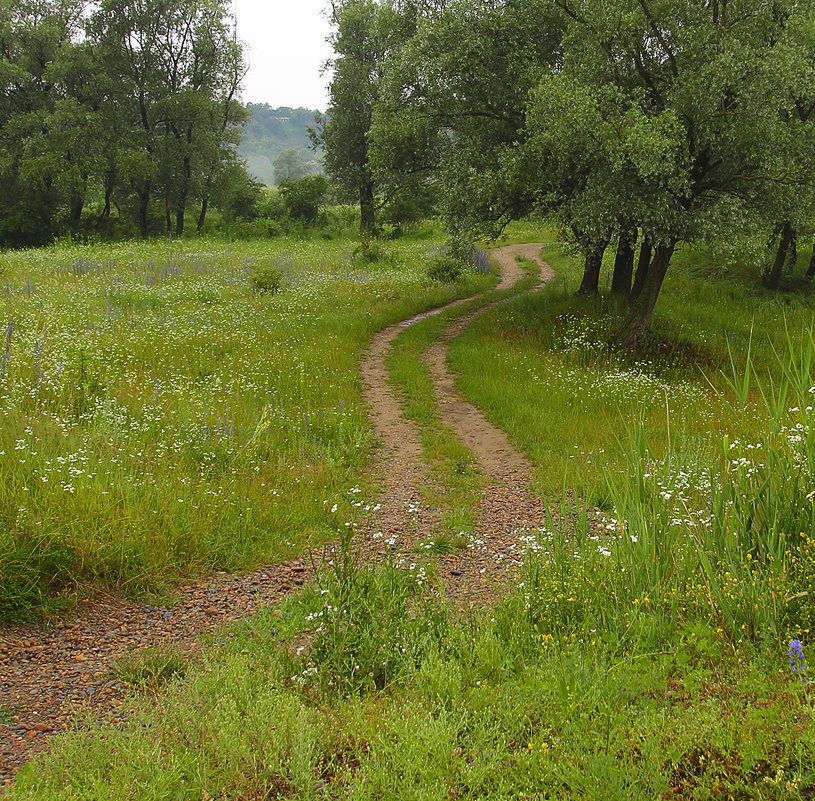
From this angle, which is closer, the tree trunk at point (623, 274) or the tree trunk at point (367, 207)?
the tree trunk at point (623, 274)

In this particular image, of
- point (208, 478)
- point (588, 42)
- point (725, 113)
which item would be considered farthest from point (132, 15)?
point (208, 478)

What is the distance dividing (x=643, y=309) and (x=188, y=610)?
13.4 m

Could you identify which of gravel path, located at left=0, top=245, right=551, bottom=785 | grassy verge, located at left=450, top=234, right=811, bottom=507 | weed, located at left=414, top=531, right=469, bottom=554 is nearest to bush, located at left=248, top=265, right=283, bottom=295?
grassy verge, located at left=450, top=234, right=811, bottom=507

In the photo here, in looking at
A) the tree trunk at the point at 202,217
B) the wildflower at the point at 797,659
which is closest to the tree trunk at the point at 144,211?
the tree trunk at the point at 202,217

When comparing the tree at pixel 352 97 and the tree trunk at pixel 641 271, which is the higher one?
the tree at pixel 352 97

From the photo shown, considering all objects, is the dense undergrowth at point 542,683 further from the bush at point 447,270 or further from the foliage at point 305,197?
the foliage at point 305,197

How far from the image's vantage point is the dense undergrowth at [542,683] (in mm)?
2705

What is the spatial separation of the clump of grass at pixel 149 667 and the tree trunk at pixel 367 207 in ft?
121

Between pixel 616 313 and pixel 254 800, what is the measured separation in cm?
1705

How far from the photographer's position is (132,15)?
3888cm

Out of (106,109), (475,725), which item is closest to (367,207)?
(106,109)

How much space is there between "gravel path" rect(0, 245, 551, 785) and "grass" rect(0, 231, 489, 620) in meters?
0.33

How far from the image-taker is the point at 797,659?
289 cm

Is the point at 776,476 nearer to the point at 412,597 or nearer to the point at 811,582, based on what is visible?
the point at 811,582
